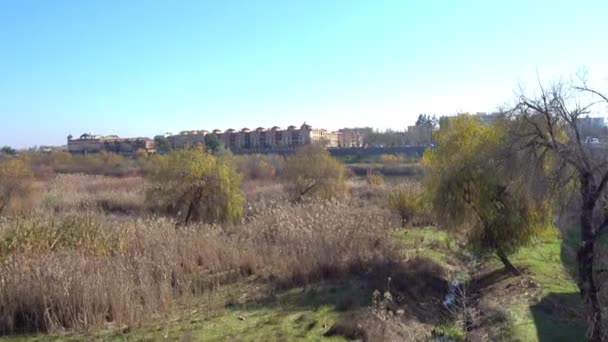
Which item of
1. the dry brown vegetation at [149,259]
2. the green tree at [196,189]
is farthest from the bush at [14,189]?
the dry brown vegetation at [149,259]

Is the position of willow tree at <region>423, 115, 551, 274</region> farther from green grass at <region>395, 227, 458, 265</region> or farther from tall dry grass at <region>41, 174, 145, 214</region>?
tall dry grass at <region>41, 174, 145, 214</region>

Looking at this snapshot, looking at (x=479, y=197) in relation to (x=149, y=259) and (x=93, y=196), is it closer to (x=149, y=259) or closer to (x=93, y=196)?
(x=149, y=259)

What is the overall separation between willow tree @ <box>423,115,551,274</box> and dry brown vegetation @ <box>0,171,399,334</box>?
2.23 m

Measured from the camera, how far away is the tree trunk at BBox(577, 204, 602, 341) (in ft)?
31.5

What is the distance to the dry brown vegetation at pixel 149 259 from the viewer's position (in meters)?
9.09

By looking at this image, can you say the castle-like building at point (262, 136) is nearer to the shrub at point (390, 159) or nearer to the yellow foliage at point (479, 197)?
the shrub at point (390, 159)

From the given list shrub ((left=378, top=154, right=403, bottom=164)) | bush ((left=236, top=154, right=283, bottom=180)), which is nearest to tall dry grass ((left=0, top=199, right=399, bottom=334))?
bush ((left=236, top=154, right=283, bottom=180))

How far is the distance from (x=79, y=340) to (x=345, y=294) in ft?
19.3

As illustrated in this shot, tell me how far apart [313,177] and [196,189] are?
35.6 feet

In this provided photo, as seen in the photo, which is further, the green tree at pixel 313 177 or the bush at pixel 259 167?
the bush at pixel 259 167

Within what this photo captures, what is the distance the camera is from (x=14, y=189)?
29531 mm

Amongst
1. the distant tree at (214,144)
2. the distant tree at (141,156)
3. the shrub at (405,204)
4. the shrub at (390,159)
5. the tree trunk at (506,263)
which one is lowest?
the tree trunk at (506,263)

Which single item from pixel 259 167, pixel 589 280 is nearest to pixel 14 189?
pixel 259 167

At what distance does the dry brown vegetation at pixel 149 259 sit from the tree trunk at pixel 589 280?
5.37 meters
